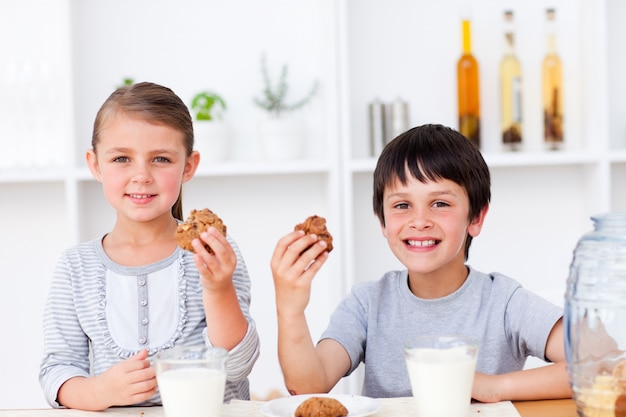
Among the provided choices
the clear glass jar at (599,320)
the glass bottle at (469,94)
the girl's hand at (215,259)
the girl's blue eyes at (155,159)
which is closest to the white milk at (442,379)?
the clear glass jar at (599,320)

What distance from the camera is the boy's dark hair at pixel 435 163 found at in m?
1.44

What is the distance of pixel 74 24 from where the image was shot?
2666 mm

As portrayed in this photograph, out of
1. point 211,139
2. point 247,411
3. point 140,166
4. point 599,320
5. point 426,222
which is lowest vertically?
→ point 247,411

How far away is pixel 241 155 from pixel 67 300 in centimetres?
141

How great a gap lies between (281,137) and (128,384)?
1.58 meters

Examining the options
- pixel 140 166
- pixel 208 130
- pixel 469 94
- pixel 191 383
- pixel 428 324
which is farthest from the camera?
pixel 469 94

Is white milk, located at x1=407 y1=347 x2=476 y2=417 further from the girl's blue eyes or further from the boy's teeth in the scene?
the girl's blue eyes

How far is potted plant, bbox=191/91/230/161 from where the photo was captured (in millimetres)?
2596

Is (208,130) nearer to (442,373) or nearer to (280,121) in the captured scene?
(280,121)

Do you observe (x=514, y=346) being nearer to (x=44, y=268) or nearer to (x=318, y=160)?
(x=318, y=160)

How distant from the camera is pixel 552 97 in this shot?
2.74 metres

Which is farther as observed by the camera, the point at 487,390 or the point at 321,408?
the point at 487,390

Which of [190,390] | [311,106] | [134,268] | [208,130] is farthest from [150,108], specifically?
[311,106]

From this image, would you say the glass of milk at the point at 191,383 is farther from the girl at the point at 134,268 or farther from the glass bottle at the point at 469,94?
the glass bottle at the point at 469,94
